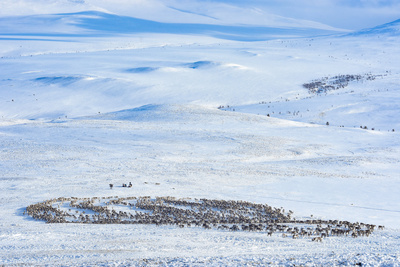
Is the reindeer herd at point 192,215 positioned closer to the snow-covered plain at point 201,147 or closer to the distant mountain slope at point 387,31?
the snow-covered plain at point 201,147

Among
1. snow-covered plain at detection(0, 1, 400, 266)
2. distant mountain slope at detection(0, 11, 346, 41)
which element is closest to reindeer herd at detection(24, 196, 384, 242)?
snow-covered plain at detection(0, 1, 400, 266)

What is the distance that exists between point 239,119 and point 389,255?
23.6 metres

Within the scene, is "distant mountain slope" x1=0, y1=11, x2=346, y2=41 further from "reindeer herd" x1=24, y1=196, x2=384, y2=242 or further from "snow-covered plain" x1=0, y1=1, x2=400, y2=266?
"reindeer herd" x1=24, y1=196, x2=384, y2=242

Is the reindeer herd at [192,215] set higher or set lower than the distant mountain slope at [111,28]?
lower

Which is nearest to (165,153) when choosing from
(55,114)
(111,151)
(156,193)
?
(111,151)

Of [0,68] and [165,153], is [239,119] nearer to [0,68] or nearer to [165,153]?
[165,153]

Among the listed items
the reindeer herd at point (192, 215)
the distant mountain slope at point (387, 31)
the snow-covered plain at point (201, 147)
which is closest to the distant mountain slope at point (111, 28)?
the distant mountain slope at point (387, 31)

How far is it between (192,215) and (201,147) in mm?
11376

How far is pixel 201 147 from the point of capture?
26.1 metres

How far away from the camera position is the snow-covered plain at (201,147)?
11.3 meters

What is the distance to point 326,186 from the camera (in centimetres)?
1955

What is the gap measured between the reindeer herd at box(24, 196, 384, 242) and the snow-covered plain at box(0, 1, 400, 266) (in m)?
0.49

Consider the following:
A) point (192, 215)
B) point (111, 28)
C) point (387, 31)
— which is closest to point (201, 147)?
point (192, 215)

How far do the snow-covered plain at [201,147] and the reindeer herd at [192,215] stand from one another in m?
0.49
